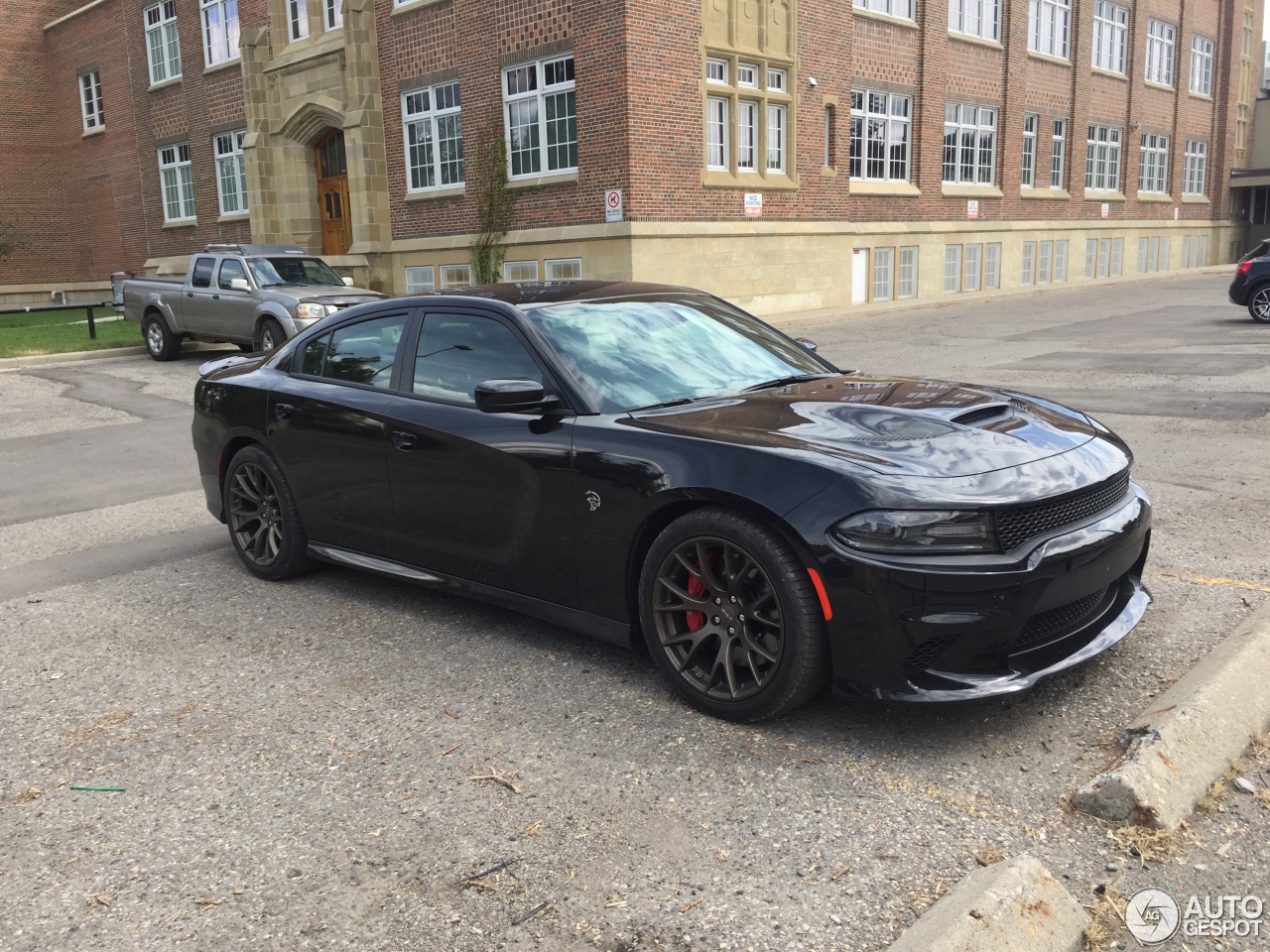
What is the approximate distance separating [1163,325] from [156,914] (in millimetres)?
20065

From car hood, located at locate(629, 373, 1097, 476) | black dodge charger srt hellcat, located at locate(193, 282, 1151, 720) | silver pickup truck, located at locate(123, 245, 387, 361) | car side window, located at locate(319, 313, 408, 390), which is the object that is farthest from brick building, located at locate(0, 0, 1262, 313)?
car hood, located at locate(629, 373, 1097, 476)

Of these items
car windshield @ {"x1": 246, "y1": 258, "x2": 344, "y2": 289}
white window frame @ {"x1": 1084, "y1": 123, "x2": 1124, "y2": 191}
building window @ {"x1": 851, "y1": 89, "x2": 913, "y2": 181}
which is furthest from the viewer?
white window frame @ {"x1": 1084, "y1": 123, "x2": 1124, "y2": 191}

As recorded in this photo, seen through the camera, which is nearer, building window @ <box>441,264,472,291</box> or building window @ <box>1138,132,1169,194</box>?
building window @ <box>441,264,472,291</box>

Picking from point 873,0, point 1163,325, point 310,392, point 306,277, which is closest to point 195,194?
point 306,277

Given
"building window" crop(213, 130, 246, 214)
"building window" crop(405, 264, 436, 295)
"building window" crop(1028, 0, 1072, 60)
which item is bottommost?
"building window" crop(405, 264, 436, 295)

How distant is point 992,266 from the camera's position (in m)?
32.2

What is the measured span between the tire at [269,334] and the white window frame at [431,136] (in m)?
8.35

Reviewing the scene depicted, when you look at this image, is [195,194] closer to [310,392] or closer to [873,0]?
[873,0]

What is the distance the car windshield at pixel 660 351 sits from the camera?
4.58m

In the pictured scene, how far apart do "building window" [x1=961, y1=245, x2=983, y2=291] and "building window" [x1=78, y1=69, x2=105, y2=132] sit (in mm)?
28625

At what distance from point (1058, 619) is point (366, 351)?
11.7ft

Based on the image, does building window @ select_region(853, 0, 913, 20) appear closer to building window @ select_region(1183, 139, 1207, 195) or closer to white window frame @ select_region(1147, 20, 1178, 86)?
white window frame @ select_region(1147, 20, 1178, 86)

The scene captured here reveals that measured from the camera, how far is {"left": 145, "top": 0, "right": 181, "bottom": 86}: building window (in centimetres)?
3167

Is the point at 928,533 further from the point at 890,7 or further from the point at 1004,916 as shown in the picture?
the point at 890,7
